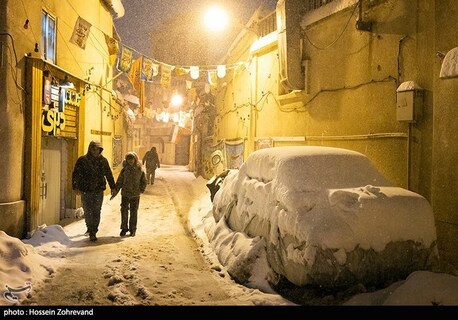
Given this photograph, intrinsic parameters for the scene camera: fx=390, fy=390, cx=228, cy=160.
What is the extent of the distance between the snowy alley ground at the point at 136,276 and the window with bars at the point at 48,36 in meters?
4.31

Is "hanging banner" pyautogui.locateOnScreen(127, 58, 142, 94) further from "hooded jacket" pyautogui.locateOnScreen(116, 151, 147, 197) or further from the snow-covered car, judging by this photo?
the snow-covered car

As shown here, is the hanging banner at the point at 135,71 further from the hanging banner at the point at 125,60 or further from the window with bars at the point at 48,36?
the window with bars at the point at 48,36

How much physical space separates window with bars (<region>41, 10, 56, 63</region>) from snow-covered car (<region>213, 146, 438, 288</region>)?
6.90 metres

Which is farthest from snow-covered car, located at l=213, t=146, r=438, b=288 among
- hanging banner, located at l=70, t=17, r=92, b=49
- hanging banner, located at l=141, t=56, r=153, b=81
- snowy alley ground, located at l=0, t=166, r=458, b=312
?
hanging banner, located at l=141, t=56, r=153, b=81

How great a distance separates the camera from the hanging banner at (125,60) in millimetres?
14414

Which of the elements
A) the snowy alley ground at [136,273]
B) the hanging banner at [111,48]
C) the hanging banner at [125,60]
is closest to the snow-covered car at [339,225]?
the snowy alley ground at [136,273]

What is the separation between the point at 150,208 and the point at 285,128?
519 centimetres

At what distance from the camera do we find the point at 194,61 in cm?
4472

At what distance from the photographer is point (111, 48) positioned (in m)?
14.5

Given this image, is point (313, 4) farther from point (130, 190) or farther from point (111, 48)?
point (111, 48)

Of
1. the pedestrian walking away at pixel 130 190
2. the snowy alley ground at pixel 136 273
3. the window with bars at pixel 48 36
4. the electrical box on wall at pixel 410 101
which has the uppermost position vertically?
the window with bars at pixel 48 36

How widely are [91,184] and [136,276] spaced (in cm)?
318

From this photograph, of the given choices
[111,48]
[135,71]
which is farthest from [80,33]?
[135,71]
